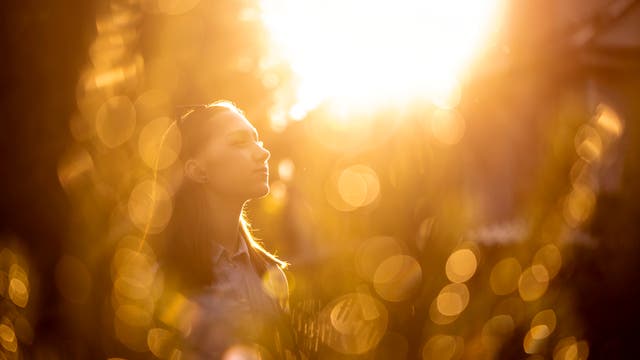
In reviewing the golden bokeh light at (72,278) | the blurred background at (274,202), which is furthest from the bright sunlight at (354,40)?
the golden bokeh light at (72,278)

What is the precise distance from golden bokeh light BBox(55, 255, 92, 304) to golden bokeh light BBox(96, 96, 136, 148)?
3.14 ft

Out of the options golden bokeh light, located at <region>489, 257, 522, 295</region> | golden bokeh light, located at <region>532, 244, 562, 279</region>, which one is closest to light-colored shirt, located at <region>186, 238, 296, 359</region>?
golden bokeh light, located at <region>489, 257, 522, 295</region>

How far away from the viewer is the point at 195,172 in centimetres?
299

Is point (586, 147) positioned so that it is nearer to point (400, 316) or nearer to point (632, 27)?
point (400, 316)

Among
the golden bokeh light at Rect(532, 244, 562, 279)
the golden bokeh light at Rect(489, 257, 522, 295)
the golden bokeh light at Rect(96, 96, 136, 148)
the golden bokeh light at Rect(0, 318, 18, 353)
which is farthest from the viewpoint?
the golden bokeh light at Rect(96, 96, 136, 148)

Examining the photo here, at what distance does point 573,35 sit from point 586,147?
31.2 ft

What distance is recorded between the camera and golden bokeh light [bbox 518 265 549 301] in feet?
11.7

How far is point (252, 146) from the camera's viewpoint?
9.76ft

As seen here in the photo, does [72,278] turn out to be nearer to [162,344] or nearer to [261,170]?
[261,170]

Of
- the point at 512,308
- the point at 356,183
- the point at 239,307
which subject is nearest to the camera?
the point at 239,307

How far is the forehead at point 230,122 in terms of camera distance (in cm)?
298

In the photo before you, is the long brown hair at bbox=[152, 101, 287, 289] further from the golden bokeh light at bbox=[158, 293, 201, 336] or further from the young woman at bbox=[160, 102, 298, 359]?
the golden bokeh light at bbox=[158, 293, 201, 336]

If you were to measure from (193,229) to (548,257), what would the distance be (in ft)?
7.63

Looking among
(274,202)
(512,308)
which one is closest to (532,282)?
(512,308)
